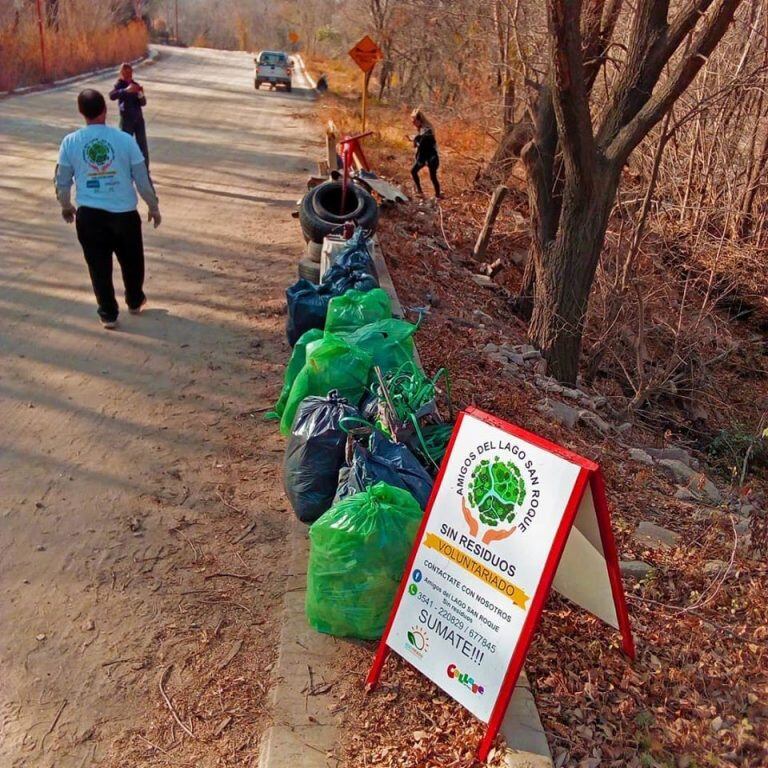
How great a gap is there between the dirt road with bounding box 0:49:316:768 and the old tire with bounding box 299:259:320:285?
1.20 feet

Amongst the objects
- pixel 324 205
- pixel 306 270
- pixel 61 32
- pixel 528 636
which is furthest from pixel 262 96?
pixel 528 636

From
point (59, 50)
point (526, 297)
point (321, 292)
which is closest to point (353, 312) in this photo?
point (321, 292)

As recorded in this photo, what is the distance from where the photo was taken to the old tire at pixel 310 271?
25.8 feet

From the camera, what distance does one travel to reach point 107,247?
6.32 meters

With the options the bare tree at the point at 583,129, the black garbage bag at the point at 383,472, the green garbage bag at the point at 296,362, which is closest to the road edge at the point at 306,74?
the bare tree at the point at 583,129

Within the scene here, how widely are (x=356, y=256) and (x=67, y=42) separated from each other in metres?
30.4

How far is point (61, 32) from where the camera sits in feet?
103

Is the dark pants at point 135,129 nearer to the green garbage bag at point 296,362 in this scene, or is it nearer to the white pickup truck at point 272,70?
the green garbage bag at point 296,362

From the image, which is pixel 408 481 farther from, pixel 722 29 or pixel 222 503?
pixel 722 29

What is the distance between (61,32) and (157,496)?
108 ft

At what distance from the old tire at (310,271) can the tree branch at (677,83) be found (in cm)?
310

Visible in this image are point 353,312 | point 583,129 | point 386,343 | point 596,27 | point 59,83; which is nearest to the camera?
point 386,343

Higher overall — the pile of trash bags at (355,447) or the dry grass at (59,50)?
→ the pile of trash bags at (355,447)

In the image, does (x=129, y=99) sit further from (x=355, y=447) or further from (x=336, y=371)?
(x=355, y=447)
